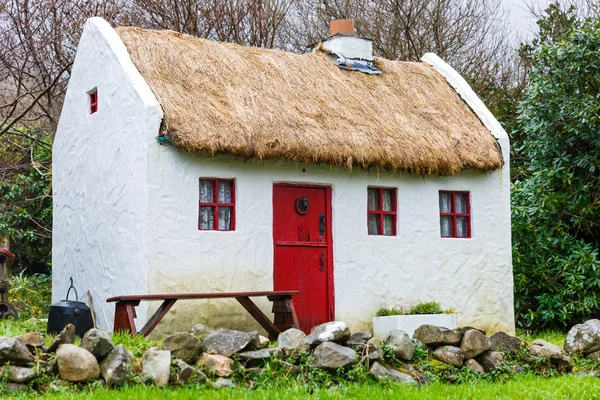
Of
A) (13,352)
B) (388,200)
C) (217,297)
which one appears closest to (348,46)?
(388,200)

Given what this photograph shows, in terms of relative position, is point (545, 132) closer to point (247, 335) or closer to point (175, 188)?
point (175, 188)

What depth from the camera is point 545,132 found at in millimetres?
14992

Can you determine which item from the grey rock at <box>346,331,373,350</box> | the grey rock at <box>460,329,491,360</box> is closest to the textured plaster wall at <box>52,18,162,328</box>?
the grey rock at <box>346,331,373,350</box>

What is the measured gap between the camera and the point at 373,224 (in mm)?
12094

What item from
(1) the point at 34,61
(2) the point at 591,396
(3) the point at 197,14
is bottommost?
(2) the point at 591,396

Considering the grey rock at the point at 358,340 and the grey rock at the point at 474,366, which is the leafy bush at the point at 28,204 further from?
the grey rock at the point at 474,366

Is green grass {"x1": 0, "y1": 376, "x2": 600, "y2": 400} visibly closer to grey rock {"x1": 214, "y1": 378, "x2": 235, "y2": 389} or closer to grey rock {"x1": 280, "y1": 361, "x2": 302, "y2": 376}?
grey rock {"x1": 214, "y1": 378, "x2": 235, "y2": 389}

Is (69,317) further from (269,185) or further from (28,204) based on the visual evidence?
(28,204)

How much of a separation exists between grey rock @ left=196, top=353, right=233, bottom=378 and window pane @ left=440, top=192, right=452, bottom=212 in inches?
220

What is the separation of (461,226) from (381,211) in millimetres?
1507


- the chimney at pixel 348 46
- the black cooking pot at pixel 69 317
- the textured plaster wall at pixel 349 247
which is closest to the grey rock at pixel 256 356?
the textured plaster wall at pixel 349 247

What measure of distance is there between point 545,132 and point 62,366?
10.6 metres

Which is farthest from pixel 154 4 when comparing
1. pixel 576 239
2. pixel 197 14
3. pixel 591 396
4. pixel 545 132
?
pixel 591 396

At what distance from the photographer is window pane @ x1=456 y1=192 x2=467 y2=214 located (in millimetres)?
12750
